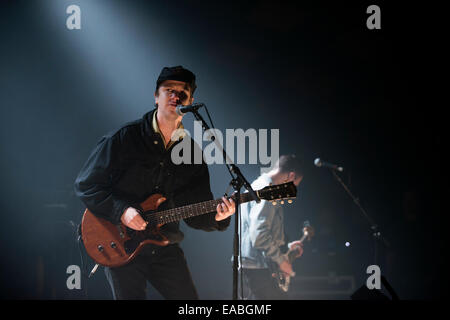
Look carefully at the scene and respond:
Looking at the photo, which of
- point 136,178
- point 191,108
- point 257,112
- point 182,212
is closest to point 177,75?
point 191,108

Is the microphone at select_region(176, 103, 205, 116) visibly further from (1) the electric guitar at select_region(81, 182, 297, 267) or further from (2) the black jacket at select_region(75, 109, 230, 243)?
(1) the electric guitar at select_region(81, 182, 297, 267)

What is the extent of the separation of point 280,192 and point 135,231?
99cm

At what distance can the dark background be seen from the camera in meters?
5.03

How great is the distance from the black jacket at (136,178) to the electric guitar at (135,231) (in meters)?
0.06

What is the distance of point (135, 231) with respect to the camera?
2760 millimetres

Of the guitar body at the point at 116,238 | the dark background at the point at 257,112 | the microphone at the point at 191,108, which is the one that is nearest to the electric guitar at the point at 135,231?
the guitar body at the point at 116,238

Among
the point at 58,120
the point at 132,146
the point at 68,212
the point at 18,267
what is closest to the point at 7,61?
the point at 58,120

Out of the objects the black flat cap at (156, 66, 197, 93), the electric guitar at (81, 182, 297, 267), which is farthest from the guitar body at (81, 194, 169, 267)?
the black flat cap at (156, 66, 197, 93)

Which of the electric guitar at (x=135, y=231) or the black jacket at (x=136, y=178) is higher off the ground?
the black jacket at (x=136, y=178)

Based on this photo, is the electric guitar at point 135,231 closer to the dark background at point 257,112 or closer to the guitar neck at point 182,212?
the guitar neck at point 182,212

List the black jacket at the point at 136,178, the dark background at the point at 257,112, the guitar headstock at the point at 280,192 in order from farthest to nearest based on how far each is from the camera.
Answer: the dark background at the point at 257,112 < the black jacket at the point at 136,178 < the guitar headstock at the point at 280,192

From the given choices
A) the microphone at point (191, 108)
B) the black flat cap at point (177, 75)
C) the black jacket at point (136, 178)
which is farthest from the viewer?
the black flat cap at point (177, 75)

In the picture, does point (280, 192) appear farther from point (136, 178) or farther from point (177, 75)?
point (177, 75)

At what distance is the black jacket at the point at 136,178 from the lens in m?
2.79
